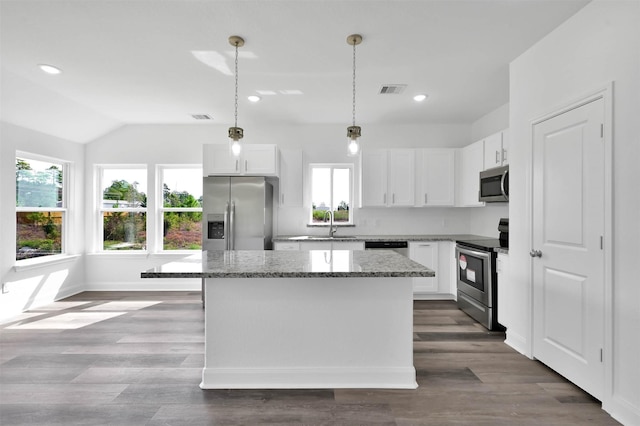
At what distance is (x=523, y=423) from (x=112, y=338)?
3.42m

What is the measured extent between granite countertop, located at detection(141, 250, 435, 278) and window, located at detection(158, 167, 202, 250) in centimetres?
274

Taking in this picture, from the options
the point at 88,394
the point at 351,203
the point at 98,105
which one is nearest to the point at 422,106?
the point at 351,203

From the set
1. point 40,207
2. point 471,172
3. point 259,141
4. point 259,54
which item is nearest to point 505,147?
point 471,172

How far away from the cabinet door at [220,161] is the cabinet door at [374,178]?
178 centimetres

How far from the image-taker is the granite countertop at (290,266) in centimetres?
209

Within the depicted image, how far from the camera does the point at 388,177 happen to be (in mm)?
5023

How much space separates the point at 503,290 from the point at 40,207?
5.68 m

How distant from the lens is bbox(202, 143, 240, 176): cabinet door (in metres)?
4.81

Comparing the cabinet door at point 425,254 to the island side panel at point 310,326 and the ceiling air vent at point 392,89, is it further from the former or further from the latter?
the island side panel at point 310,326

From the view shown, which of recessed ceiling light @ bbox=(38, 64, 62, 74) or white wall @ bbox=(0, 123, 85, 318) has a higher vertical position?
recessed ceiling light @ bbox=(38, 64, 62, 74)

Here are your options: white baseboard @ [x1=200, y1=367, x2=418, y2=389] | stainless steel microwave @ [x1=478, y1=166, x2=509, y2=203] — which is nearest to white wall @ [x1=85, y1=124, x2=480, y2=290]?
stainless steel microwave @ [x1=478, y1=166, x2=509, y2=203]

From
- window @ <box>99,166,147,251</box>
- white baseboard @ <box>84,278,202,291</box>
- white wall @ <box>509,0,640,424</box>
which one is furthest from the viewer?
window @ <box>99,166,147,251</box>

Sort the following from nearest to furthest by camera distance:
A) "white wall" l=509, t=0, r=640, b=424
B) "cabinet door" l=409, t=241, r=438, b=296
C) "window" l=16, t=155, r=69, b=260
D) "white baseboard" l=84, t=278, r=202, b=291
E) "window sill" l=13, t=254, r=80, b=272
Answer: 1. "white wall" l=509, t=0, r=640, b=424
2. "window sill" l=13, t=254, r=80, b=272
3. "window" l=16, t=155, r=69, b=260
4. "cabinet door" l=409, t=241, r=438, b=296
5. "white baseboard" l=84, t=278, r=202, b=291

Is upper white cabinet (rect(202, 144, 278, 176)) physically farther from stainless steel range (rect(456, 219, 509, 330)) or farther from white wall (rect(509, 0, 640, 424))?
white wall (rect(509, 0, 640, 424))
